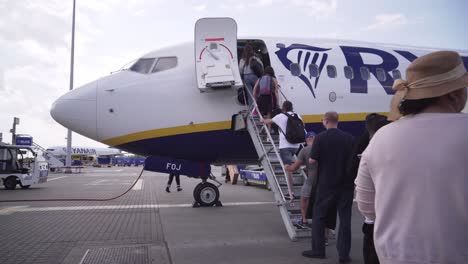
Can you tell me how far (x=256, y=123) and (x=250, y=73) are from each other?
5.19ft

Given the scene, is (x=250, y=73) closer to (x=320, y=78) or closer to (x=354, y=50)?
(x=320, y=78)

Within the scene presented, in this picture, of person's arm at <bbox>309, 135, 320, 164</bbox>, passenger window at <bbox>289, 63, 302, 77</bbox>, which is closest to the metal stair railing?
passenger window at <bbox>289, 63, 302, 77</bbox>

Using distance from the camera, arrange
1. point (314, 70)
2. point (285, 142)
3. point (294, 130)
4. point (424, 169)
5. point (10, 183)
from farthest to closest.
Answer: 1. point (10, 183)
2. point (314, 70)
3. point (285, 142)
4. point (294, 130)
5. point (424, 169)

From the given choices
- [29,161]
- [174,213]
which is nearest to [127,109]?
[174,213]

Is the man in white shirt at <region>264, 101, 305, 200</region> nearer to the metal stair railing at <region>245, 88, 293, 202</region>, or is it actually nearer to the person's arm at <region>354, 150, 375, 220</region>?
the metal stair railing at <region>245, 88, 293, 202</region>

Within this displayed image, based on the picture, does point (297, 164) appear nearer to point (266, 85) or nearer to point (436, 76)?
point (266, 85)

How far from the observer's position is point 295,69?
877 centimetres

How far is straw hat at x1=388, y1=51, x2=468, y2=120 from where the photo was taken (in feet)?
5.63

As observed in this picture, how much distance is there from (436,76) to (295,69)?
23.5 ft

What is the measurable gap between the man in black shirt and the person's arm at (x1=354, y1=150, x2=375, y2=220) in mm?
2851

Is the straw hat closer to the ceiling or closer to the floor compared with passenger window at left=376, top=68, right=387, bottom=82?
closer to the floor

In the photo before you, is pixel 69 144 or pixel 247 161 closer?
pixel 247 161

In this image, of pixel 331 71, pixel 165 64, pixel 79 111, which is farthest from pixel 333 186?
pixel 79 111

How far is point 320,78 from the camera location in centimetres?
884
